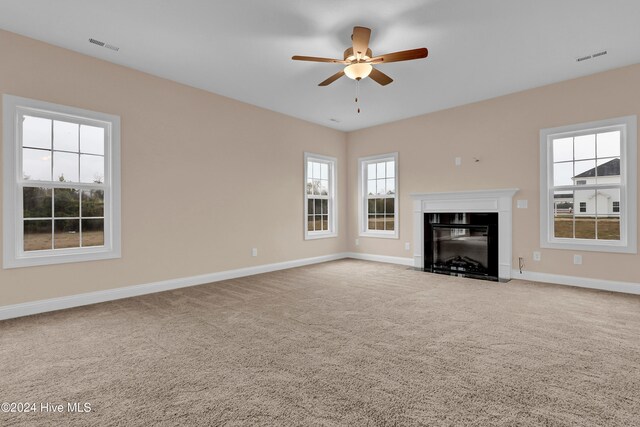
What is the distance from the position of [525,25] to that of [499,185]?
2.57m

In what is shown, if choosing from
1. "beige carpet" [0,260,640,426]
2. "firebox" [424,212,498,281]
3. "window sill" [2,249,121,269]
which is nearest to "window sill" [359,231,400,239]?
"firebox" [424,212,498,281]

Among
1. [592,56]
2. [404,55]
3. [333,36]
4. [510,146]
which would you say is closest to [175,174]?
[333,36]

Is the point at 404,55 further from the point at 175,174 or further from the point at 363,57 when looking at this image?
the point at 175,174

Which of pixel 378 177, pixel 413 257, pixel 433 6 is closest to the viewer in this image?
pixel 433 6

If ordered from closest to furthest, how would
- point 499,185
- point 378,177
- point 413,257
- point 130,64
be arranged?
1. point 130,64
2. point 499,185
3. point 413,257
4. point 378,177

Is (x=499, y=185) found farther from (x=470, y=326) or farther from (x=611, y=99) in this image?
(x=470, y=326)

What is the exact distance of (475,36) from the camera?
128 inches

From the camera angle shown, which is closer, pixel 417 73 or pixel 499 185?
pixel 417 73

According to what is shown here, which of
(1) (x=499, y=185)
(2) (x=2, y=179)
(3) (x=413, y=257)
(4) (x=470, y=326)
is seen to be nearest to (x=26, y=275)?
(2) (x=2, y=179)

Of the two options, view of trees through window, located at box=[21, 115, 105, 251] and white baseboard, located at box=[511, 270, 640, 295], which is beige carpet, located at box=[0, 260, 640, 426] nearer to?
white baseboard, located at box=[511, 270, 640, 295]

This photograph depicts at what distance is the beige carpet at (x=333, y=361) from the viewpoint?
1.67 meters

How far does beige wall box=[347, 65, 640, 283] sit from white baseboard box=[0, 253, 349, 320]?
275cm

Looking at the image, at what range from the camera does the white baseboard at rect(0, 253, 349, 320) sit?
324cm

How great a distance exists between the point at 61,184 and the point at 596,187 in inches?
263
